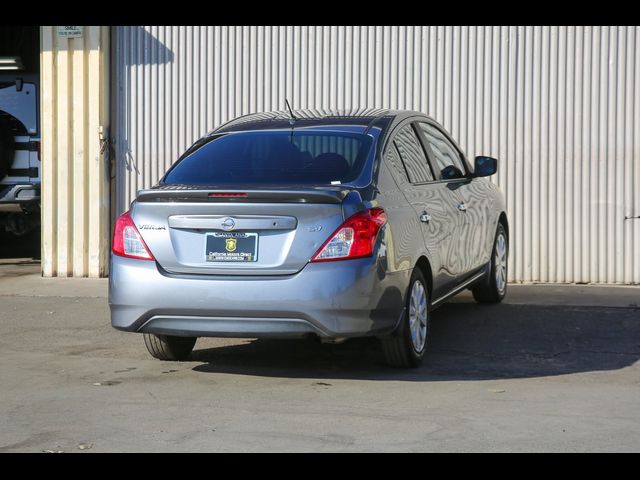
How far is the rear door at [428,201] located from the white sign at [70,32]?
5222 millimetres

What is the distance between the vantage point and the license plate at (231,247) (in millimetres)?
7047

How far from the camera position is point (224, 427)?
6.11 m

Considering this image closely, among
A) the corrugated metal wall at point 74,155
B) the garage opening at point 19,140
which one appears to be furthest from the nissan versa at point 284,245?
the garage opening at point 19,140

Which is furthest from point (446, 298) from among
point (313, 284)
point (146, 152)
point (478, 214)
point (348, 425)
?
point (146, 152)

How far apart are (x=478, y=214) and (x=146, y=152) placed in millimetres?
4548

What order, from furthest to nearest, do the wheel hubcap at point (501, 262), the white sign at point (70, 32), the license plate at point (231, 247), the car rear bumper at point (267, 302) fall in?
the white sign at point (70, 32)
the wheel hubcap at point (501, 262)
the license plate at point (231, 247)
the car rear bumper at point (267, 302)

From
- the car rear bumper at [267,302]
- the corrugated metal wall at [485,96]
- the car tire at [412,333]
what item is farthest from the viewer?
the corrugated metal wall at [485,96]

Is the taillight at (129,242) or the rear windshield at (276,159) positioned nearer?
the taillight at (129,242)

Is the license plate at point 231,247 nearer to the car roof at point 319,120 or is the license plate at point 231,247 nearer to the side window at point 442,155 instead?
the car roof at point 319,120

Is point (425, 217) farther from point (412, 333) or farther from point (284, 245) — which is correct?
point (284, 245)

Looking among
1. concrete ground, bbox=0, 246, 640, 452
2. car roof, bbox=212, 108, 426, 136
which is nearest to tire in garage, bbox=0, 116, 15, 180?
concrete ground, bbox=0, 246, 640, 452

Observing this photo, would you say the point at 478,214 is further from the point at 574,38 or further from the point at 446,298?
the point at 574,38

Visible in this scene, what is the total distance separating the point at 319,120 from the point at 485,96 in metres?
4.17

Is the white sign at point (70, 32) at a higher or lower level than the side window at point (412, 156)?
higher
